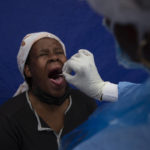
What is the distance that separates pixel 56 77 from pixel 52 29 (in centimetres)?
39

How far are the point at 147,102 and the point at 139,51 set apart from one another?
16 cm

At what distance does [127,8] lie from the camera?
1.40 feet

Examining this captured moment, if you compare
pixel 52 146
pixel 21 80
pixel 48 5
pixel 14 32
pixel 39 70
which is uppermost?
pixel 48 5

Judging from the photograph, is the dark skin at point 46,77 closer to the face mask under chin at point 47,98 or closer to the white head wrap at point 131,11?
the face mask under chin at point 47,98

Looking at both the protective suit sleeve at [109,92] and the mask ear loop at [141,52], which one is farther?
the protective suit sleeve at [109,92]

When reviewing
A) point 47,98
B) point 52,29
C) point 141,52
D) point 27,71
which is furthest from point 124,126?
point 52,29

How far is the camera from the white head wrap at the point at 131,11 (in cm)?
41

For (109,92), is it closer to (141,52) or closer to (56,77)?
(56,77)

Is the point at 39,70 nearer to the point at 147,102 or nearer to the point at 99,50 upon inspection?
the point at 99,50

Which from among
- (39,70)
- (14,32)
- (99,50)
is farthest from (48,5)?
(39,70)

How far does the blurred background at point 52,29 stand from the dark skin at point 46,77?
1.12ft

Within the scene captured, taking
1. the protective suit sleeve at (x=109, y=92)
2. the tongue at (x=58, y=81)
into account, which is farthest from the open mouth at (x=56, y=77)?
the protective suit sleeve at (x=109, y=92)

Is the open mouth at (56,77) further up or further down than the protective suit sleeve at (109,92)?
further up

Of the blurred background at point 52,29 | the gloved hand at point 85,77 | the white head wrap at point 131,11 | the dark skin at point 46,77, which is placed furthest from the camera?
the blurred background at point 52,29
